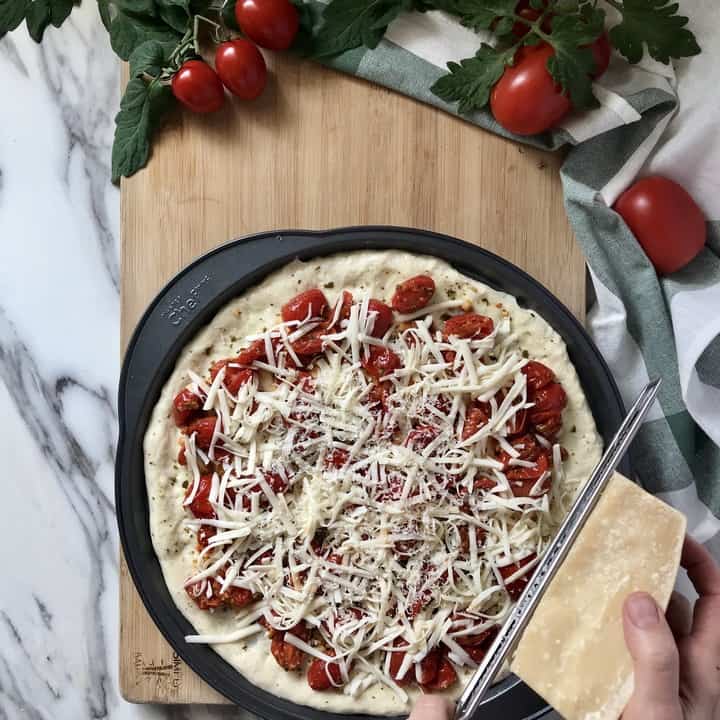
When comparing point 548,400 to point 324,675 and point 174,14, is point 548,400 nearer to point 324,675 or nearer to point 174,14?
point 324,675

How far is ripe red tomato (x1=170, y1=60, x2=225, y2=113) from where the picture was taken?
2312 millimetres

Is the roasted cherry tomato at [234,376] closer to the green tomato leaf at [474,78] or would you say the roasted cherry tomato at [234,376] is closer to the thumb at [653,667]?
the green tomato leaf at [474,78]

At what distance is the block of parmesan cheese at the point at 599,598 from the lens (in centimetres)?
192

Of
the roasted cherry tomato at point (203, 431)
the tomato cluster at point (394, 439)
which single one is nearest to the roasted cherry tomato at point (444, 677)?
the tomato cluster at point (394, 439)

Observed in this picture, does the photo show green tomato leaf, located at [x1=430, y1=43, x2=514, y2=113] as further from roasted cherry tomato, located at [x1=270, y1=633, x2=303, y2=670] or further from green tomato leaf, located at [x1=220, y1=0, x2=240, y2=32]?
roasted cherry tomato, located at [x1=270, y1=633, x2=303, y2=670]

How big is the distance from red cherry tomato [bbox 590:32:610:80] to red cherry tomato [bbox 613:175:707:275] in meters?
0.31

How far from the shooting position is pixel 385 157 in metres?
2.43

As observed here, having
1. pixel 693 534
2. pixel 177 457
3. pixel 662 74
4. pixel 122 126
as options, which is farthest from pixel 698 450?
pixel 122 126

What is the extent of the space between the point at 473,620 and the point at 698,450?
79 cm

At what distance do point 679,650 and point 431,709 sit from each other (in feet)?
2.01

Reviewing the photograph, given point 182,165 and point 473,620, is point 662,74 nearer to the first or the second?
point 182,165

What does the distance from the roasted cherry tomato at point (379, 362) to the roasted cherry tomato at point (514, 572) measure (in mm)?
580

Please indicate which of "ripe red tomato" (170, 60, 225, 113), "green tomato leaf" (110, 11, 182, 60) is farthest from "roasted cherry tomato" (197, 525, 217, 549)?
"green tomato leaf" (110, 11, 182, 60)

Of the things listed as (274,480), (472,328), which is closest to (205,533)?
(274,480)
